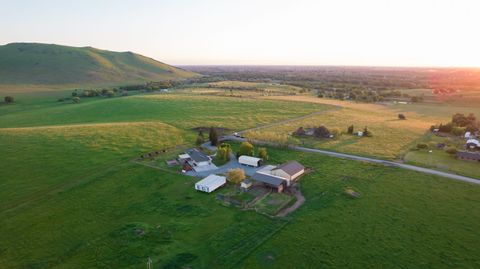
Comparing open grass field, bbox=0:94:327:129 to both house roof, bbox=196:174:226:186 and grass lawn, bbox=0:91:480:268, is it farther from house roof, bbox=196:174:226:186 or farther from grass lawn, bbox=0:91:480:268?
house roof, bbox=196:174:226:186

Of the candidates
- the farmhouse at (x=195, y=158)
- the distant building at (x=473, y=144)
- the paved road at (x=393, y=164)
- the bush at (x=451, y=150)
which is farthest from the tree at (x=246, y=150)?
the distant building at (x=473, y=144)

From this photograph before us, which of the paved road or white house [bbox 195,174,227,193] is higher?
white house [bbox 195,174,227,193]

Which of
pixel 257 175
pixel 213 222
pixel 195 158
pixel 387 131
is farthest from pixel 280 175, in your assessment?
pixel 387 131

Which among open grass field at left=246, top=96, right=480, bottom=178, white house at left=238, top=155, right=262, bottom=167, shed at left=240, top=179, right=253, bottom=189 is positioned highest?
white house at left=238, top=155, right=262, bottom=167

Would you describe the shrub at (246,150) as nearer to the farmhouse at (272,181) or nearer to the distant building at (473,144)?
the farmhouse at (272,181)

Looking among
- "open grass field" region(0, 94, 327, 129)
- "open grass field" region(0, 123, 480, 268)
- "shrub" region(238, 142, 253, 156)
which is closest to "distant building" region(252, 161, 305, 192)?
"open grass field" region(0, 123, 480, 268)

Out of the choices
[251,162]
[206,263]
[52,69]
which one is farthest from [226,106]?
[52,69]

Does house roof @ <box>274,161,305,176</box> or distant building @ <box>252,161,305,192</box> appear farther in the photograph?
house roof @ <box>274,161,305,176</box>
